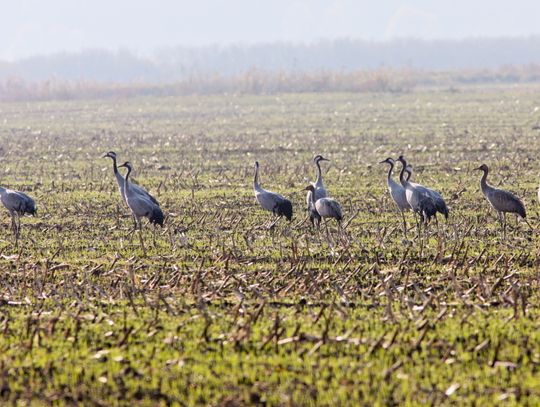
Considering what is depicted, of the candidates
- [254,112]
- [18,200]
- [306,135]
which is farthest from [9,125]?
[18,200]

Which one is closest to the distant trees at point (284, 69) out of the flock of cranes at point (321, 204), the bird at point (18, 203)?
the flock of cranes at point (321, 204)

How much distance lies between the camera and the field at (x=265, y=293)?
7160mm

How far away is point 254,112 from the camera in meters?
42.9

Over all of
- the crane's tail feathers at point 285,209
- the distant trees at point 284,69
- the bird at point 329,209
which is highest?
the bird at point 329,209

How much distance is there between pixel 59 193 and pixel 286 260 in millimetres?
7351

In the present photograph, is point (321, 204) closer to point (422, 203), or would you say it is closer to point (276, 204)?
point (276, 204)

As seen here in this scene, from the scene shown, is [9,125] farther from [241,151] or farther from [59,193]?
[59,193]

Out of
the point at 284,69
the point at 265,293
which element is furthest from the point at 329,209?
the point at 284,69

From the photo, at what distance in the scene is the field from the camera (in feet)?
23.5

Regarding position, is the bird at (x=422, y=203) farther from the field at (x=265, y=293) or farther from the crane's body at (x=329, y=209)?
the crane's body at (x=329, y=209)

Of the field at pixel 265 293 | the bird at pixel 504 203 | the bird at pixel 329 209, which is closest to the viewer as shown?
the field at pixel 265 293

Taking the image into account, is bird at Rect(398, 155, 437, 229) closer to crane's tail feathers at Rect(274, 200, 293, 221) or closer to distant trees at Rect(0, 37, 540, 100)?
crane's tail feathers at Rect(274, 200, 293, 221)

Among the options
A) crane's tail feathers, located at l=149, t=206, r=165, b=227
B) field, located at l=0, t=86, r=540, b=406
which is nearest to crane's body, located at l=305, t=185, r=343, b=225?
field, located at l=0, t=86, r=540, b=406

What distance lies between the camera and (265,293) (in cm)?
983
